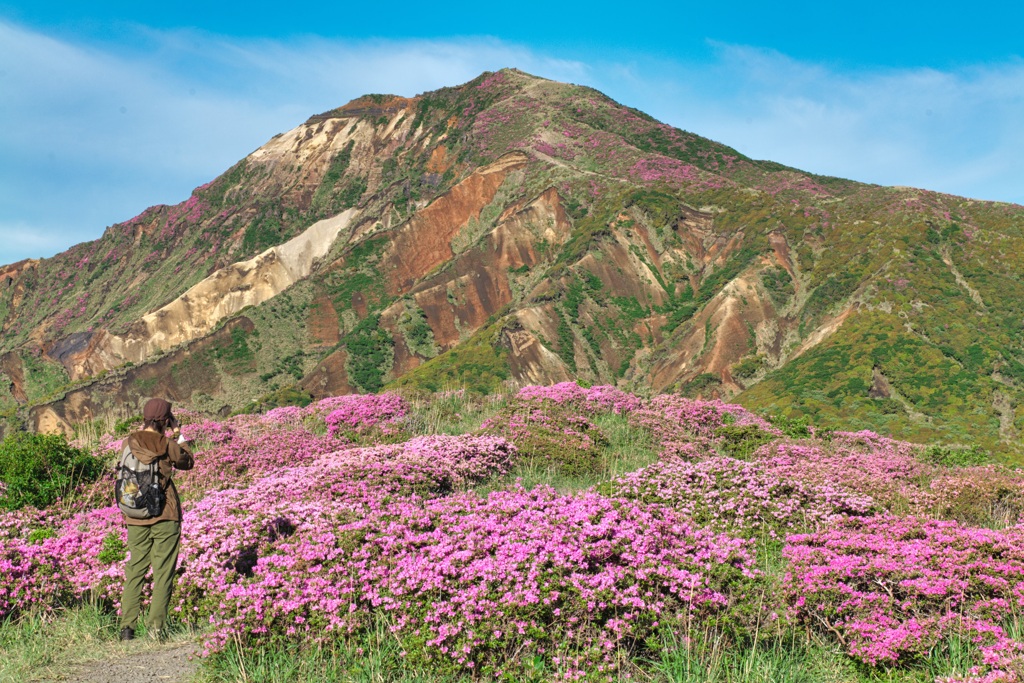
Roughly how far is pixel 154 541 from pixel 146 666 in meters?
1.11

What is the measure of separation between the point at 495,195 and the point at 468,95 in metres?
21.9

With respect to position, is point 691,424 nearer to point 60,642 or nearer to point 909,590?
point 909,590

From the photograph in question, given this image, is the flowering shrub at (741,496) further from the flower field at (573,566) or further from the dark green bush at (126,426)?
the dark green bush at (126,426)

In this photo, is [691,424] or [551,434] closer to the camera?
[551,434]

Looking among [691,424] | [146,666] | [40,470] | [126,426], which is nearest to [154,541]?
[146,666]

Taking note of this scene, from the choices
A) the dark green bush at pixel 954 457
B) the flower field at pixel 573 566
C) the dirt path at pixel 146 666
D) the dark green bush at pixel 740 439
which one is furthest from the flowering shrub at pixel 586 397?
the dirt path at pixel 146 666

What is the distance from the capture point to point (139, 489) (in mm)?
6578

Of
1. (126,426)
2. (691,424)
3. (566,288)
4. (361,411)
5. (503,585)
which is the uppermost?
(566,288)

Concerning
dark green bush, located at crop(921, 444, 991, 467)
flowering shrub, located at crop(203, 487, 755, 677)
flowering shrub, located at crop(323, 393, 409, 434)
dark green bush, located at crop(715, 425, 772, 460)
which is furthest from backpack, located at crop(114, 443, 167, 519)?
dark green bush, located at crop(921, 444, 991, 467)

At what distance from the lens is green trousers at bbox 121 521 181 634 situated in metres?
6.64

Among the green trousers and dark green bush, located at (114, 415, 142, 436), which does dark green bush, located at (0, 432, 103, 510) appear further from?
the green trousers

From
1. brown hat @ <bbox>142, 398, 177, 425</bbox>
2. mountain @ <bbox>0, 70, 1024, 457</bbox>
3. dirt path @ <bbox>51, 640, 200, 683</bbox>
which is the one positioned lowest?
dirt path @ <bbox>51, 640, 200, 683</bbox>

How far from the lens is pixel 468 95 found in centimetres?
6925

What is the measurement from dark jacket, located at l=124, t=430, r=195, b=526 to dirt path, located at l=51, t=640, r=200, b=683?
1.06m
